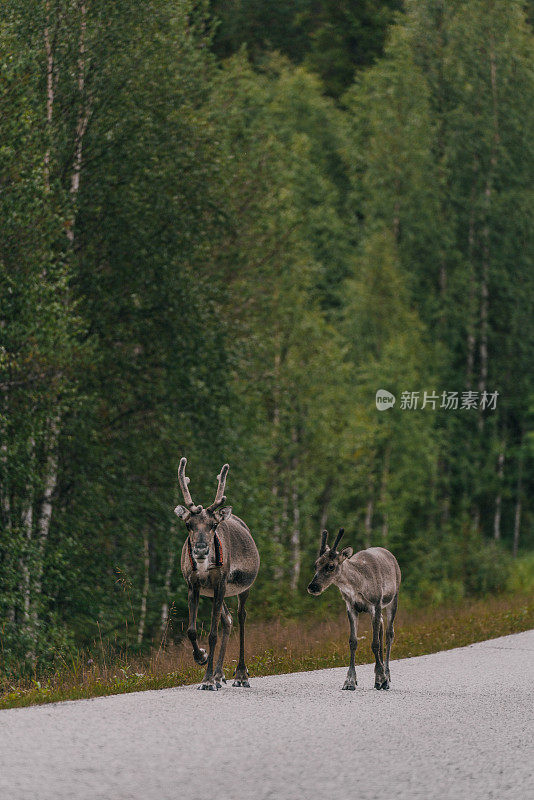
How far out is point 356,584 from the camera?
1057 centimetres

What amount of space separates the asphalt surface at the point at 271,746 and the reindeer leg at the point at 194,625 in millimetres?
309

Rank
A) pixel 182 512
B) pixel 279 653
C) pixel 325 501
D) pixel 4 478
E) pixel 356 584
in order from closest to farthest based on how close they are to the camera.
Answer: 1. pixel 182 512
2. pixel 356 584
3. pixel 279 653
4. pixel 4 478
5. pixel 325 501

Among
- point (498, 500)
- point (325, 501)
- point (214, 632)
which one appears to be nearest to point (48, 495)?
point (214, 632)

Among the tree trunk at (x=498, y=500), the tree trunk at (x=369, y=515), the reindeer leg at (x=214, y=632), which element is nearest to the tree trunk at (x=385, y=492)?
the tree trunk at (x=369, y=515)

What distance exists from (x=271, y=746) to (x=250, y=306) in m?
19.3

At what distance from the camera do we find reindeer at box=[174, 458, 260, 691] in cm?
958

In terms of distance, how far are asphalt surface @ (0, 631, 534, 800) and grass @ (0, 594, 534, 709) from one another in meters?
0.64

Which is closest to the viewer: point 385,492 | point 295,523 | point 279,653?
point 279,653

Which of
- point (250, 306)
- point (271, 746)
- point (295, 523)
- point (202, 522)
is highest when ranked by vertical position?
point (250, 306)

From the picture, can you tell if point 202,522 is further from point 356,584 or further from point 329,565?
point 356,584

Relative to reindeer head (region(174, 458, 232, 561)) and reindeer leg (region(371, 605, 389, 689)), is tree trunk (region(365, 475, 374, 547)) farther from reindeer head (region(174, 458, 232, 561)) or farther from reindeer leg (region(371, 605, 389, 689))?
reindeer head (region(174, 458, 232, 561))

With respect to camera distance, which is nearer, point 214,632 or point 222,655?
point 214,632

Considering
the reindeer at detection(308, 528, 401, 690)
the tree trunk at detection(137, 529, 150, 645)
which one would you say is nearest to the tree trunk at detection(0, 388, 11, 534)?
the tree trunk at detection(137, 529, 150, 645)

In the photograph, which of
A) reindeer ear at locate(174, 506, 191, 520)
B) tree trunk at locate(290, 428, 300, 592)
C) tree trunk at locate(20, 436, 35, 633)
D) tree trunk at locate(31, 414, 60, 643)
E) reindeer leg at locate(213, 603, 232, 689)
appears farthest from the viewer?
tree trunk at locate(290, 428, 300, 592)
